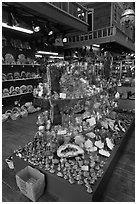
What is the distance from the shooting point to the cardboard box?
50.4 inches

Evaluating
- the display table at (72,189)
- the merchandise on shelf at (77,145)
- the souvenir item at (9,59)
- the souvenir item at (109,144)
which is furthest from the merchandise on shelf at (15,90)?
the souvenir item at (109,144)

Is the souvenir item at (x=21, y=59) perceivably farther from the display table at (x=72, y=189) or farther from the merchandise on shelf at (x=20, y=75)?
the display table at (x=72, y=189)

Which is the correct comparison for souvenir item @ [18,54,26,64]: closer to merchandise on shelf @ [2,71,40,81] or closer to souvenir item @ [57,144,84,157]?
merchandise on shelf @ [2,71,40,81]

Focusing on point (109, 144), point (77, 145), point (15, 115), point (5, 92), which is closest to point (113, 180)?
point (109, 144)

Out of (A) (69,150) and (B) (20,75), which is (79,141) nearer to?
(A) (69,150)

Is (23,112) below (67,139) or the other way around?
the other way around

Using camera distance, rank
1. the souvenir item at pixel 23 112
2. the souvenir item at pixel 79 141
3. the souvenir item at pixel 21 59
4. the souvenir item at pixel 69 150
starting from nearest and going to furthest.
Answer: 1. the souvenir item at pixel 69 150
2. the souvenir item at pixel 79 141
3. the souvenir item at pixel 23 112
4. the souvenir item at pixel 21 59

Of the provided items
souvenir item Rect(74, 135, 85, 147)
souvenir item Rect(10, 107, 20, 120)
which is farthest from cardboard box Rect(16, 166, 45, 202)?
souvenir item Rect(10, 107, 20, 120)

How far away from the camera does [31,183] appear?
1.25 meters

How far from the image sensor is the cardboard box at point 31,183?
4.20 feet

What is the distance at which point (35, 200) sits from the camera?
1337 mm

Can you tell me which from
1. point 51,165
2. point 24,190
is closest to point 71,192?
point 51,165

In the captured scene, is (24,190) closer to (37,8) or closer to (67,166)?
(67,166)

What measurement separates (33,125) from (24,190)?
210 cm
